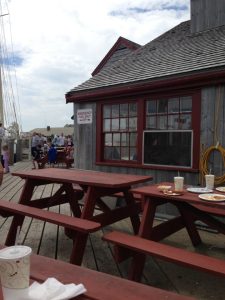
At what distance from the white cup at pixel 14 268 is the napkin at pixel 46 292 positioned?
3cm

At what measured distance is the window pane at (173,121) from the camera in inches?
230

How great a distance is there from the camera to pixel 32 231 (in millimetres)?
5094

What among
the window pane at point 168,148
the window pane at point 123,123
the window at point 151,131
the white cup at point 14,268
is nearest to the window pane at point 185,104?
the window at point 151,131

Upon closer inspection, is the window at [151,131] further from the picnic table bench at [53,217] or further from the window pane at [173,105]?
the picnic table bench at [53,217]

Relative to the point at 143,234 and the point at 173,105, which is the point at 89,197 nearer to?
the point at 143,234

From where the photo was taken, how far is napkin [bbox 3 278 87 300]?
120 centimetres

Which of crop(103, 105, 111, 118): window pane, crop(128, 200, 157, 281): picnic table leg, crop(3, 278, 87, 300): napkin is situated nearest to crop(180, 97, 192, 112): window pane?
crop(103, 105, 111, 118): window pane

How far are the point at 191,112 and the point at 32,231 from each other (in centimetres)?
337

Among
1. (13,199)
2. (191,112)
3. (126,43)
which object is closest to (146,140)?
(191,112)

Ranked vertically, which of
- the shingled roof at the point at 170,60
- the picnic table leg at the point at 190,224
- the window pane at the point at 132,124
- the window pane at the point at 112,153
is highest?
the shingled roof at the point at 170,60

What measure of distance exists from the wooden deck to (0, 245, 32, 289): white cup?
241 centimetres

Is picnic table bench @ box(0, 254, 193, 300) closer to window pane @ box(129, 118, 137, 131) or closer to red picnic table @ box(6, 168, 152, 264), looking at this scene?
red picnic table @ box(6, 168, 152, 264)

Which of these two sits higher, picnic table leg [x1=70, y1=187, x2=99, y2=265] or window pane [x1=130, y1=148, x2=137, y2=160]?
window pane [x1=130, y1=148, x2=137, y2=160]

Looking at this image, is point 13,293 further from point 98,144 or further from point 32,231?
point 98,144
